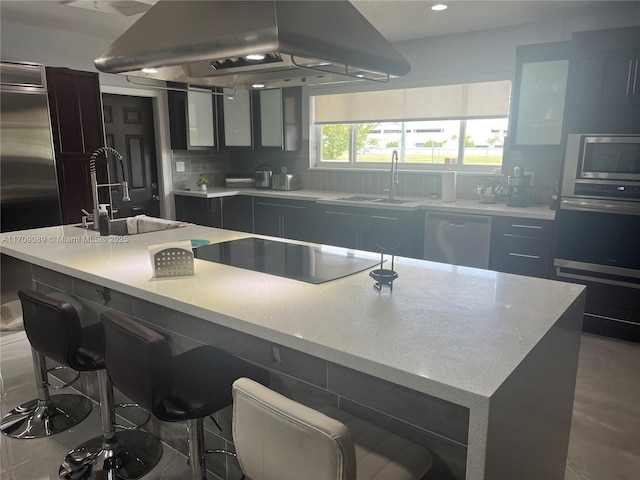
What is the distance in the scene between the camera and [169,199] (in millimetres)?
5703

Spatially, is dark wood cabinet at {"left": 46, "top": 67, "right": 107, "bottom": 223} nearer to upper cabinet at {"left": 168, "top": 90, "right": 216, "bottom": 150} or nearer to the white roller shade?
upper cabinet at {"left": 168, "top": 90, "right": 216, "bottom": 150}

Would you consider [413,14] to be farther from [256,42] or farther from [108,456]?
[108,456]

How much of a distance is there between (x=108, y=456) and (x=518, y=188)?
→ 12.0ft

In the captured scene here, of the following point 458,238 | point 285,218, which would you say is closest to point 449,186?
point 458,238

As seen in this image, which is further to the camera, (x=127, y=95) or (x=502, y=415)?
(x=127, y=95)

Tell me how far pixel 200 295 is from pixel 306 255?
0.75 metres

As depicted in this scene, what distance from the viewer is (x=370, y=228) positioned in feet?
14.9

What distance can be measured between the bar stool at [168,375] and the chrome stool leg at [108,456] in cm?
56

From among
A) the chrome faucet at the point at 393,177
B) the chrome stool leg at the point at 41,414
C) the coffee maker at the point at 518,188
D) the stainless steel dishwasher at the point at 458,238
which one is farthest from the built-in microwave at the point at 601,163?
the chrome stool leg at the point at 41,414

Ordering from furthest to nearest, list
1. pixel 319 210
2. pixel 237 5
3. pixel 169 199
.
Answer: pixel 169 199 < pixel 319 210 < pixel 237 5

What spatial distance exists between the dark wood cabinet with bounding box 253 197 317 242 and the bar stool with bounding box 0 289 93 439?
2837 millimetres

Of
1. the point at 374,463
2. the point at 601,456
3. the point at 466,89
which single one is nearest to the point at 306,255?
the point at 374,463

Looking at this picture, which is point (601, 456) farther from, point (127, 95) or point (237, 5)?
point (127, 95)

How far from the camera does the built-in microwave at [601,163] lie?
3343 millimetres
